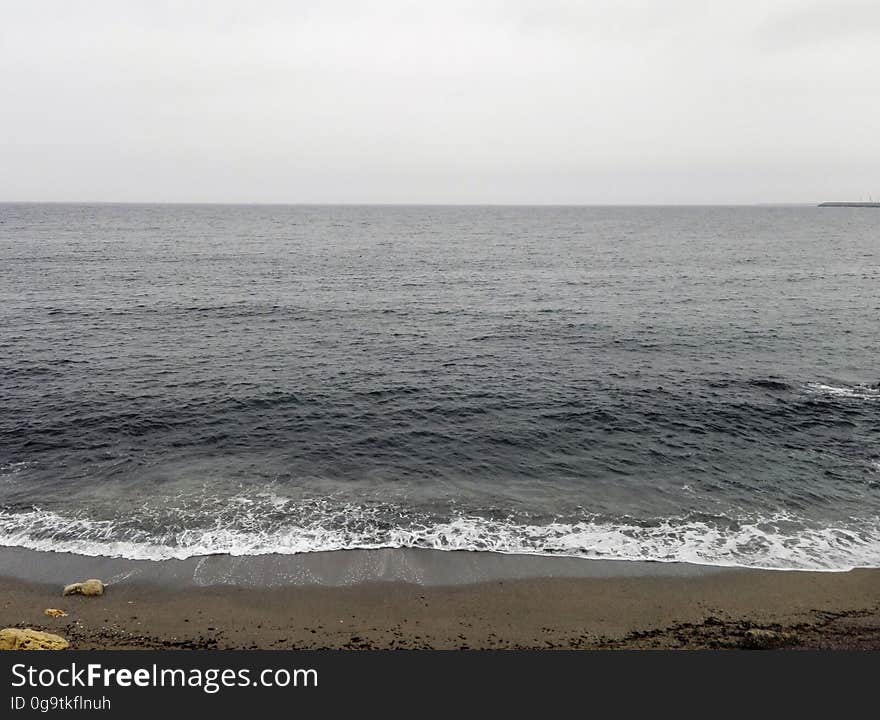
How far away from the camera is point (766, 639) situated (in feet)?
74.0

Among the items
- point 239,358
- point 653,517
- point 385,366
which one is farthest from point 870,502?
point 239,358

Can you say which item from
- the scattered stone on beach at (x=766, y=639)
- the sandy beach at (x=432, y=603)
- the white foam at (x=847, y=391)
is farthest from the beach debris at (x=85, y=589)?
the white foam at (x=847, y=391)

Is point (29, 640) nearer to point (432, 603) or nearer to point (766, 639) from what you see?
point (432, 603)

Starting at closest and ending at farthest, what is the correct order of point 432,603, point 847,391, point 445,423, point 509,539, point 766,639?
point 766,639
point 432,603
point 509,539
point 445,423
point 847,391

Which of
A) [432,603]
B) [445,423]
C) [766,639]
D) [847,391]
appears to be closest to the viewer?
[766,639]

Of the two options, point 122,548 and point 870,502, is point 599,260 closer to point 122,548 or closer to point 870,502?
point 870,502

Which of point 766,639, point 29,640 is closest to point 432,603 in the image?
point 766,639

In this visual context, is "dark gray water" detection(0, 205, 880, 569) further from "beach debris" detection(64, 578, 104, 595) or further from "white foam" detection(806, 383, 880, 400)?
"beach debris" detection(64, 578, 104, 595)

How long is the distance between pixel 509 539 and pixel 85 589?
19207mm

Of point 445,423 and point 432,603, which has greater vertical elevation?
point 445,423

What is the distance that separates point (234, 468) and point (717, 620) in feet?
88.6

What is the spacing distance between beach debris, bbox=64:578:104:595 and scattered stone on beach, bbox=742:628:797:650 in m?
26.4

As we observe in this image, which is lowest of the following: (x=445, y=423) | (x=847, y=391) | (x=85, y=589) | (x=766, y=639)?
(x=85, y=589)

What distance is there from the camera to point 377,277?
103062 mm
